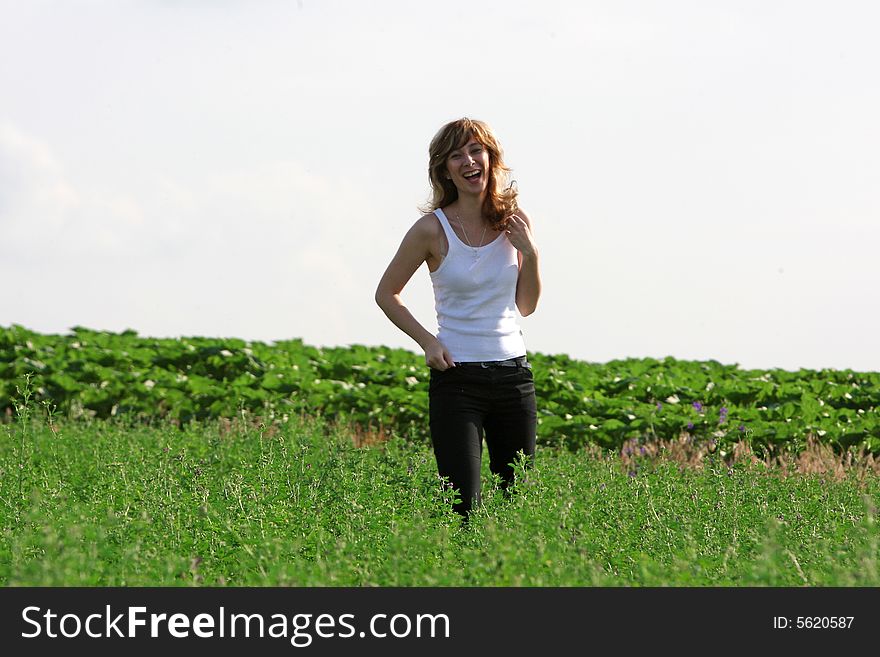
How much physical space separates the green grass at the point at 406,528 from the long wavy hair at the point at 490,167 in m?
1.40

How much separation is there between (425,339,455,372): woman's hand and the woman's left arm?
25.0 inches

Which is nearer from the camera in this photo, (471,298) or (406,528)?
(406,528)

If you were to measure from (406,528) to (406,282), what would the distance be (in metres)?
1.57

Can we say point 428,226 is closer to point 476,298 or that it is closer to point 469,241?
point 469,241

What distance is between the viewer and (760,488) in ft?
20.4

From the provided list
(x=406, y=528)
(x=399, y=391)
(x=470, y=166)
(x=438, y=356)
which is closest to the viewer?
(x=406, y=528)

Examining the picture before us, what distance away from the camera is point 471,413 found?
17.4 ft

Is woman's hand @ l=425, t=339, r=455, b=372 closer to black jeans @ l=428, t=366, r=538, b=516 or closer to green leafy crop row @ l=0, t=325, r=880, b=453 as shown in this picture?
black jeans @ l=428, t=366, r=538, b=516

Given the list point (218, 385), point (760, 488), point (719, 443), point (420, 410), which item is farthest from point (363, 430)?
point (760, 488)

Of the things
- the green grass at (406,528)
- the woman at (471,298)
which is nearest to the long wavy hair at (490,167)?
the woman at (471,298)

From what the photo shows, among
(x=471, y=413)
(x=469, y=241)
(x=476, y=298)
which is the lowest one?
(x=471, y=413)

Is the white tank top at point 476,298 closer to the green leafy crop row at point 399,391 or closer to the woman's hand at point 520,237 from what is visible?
the woman's hand at point 520,237

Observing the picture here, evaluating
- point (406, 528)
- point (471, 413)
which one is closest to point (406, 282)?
point (471, 413)

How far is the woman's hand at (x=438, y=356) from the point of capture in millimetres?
5211
